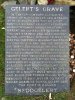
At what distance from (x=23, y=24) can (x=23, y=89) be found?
1.26m

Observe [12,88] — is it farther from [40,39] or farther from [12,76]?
[40,39]

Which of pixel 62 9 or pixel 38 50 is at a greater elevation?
pixel 62 9

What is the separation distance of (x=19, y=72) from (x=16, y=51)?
1.35 feet

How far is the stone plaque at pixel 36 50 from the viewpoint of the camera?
7.16 m

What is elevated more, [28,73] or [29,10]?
[29,10]

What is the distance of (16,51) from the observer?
7.20 m

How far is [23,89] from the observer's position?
715 cm

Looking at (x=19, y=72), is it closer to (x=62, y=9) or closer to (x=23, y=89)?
(x=23, y=89)

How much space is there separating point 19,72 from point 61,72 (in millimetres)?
811

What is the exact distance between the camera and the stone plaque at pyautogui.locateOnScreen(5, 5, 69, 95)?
7164 millimetres

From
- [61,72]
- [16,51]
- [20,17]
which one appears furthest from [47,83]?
[20,17]

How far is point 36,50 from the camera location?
722 cm

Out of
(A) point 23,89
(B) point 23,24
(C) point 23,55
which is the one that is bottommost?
(A) point 23,89

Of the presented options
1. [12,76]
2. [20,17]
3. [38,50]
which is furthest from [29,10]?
[12,76]
